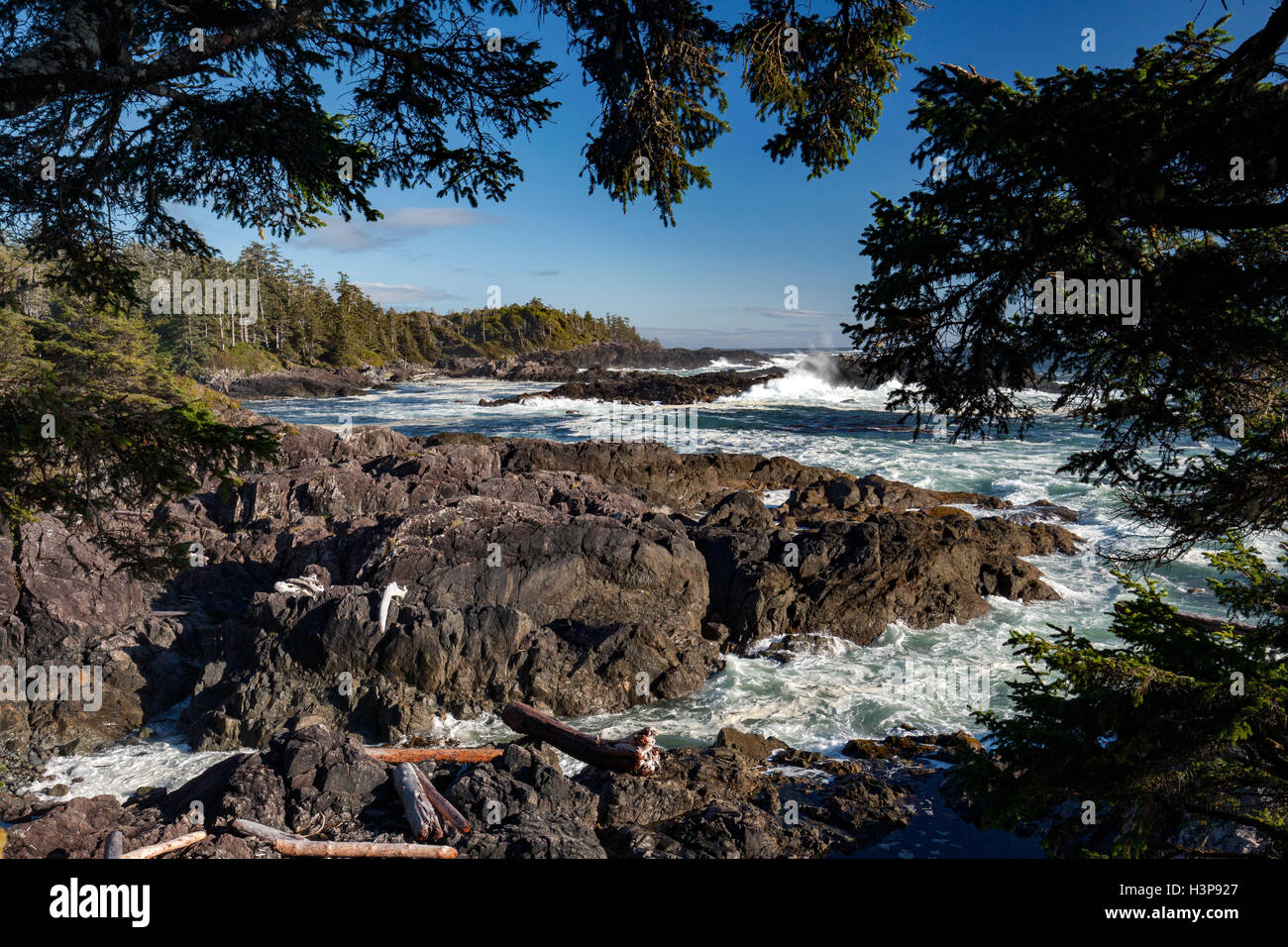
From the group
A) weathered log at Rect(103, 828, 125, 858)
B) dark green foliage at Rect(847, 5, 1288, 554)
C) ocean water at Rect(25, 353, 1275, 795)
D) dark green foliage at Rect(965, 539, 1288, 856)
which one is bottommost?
ocean water at Rect(25, 353, 1275, 795)

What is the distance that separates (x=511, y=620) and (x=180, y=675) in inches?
203

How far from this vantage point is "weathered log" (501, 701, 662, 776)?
7789 millimetres

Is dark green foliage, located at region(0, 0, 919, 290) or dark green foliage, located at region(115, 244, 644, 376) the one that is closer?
dark green foliage, located at region(0, 0, 919, 290)

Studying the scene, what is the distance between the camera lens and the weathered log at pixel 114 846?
5484mm

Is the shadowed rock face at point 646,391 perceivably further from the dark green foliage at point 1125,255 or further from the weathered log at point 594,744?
the dark green foliage at point 1125,255

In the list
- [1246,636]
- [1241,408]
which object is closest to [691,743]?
[1246,636]

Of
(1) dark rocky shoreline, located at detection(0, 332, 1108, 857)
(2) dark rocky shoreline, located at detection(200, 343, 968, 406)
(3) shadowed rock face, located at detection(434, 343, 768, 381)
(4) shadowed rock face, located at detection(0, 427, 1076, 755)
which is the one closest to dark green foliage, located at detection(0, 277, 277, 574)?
(1) dark rocky shoreline, located at detection(0, 332, 1108, 857)

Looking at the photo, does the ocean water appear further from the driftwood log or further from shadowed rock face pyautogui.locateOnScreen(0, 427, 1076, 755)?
the driftwood log

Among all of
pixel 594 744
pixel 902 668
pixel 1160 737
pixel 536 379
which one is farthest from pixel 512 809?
pixel 536 379

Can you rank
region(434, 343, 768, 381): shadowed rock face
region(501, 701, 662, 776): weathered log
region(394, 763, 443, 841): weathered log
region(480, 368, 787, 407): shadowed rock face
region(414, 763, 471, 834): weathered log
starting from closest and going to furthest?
region(394, 763, 443, 841): weathered log
region(414, 763, 471, 834): weathered log
region(501, 701, 662, 776): weathered log
region(480, 368, 787, 407): shadowed rock face
region(434, 343, 768, 381): shadowed rock face

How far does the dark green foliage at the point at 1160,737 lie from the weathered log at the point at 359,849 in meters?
4.32

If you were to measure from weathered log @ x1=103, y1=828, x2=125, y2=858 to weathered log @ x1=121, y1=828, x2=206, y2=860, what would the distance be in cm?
5

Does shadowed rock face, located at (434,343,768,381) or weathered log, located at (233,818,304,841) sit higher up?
shadowed rock face, located at (434,343,768,381)

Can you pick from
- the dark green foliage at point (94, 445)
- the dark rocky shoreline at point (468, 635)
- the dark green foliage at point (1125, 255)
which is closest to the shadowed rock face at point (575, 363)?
the dark rocky shoreline at point (468, 635)
